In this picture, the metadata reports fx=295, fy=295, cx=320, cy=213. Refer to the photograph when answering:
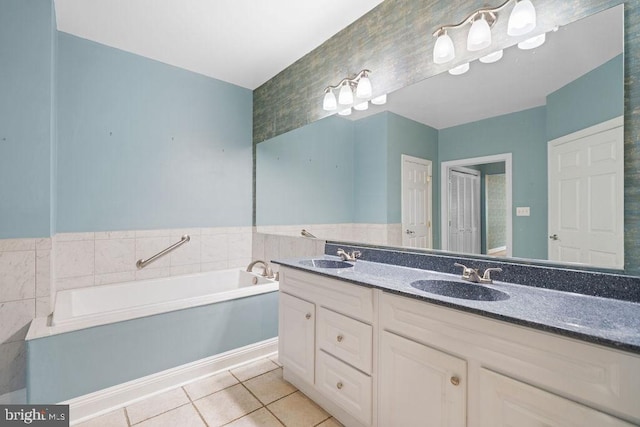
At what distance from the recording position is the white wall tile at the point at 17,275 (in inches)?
70.5

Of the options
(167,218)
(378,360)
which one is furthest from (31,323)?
(378,360)

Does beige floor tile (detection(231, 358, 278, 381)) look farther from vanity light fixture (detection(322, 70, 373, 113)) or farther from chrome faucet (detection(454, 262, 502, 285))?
vanity light fixture (detection(322, 70, 373, 113))

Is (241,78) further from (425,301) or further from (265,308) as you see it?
(425,301)

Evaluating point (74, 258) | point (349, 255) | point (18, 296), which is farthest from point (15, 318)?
point (349, 255)

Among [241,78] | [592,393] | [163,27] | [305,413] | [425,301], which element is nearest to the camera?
[592,393]

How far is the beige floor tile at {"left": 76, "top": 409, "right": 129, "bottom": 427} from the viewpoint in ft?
5.54

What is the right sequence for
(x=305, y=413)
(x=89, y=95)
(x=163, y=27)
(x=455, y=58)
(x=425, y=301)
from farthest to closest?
(x=89, y=95) < (x=163, y=27) < (x=305, y=413) < (x=455, y=58) < (x=425, y=301)

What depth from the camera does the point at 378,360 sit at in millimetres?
1421

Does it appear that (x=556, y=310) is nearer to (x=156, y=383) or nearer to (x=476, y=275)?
(x=476, y=275)

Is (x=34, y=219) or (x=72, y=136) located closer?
(x=34, y=219)

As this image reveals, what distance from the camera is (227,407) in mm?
1829

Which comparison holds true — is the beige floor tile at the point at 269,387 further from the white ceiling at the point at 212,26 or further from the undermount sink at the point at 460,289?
the white ceiling at the point at 212,26

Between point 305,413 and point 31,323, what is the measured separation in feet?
5.82

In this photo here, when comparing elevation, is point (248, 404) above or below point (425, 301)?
below
